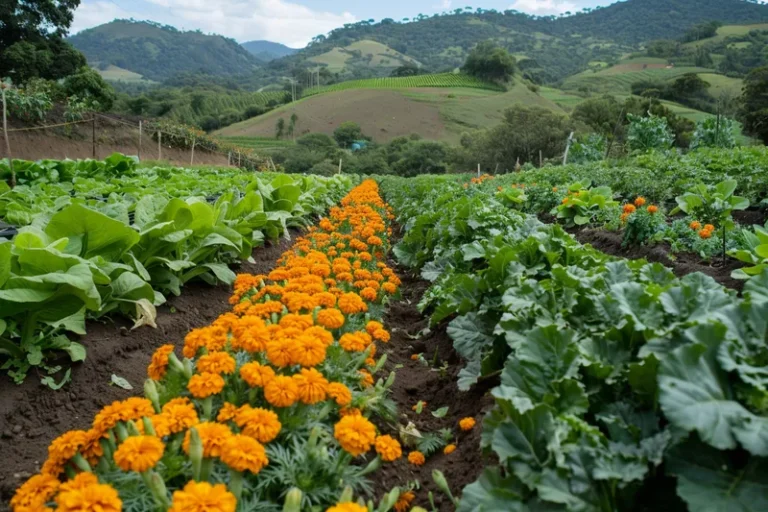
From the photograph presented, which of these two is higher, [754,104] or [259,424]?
[754,104]

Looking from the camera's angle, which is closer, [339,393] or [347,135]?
[339,393]

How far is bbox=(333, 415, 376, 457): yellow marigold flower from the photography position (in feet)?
5.85

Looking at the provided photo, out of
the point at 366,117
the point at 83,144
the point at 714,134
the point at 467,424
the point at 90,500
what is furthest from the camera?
the point at 366,117

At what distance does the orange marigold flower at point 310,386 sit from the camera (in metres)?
1.90

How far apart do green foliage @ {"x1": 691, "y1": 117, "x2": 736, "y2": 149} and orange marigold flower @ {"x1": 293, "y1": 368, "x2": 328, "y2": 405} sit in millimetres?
19070

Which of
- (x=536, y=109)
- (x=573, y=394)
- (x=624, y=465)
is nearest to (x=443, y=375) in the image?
(x=573, y=394)

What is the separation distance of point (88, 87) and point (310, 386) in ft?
129

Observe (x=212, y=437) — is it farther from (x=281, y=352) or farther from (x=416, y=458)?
(x=416, y=458)

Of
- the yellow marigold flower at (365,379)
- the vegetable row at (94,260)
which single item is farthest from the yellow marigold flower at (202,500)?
the vegetable row at (94,260)

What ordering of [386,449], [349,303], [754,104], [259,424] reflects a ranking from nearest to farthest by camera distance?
[259,424], [386,449], [349,303], [754,104]

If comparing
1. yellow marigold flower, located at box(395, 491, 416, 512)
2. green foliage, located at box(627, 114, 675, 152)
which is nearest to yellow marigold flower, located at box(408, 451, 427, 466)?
yellow marigold flower, located at box(395, 491, 416, 512)

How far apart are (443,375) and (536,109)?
47636 millimetres

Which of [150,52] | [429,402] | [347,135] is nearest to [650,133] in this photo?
[429,402]

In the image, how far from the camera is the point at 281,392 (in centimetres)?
186
